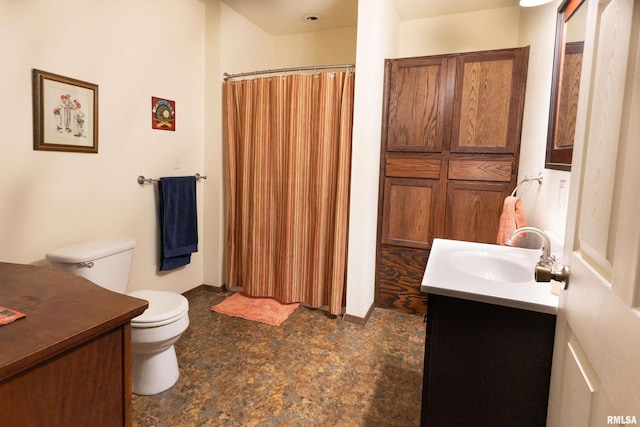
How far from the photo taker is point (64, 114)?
193 cm

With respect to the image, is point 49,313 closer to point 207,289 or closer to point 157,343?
point 157,343

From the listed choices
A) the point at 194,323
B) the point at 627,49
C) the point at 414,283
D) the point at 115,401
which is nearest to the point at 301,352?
the point at 194,323

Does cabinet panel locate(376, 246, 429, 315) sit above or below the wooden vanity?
below

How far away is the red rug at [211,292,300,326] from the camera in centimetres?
267

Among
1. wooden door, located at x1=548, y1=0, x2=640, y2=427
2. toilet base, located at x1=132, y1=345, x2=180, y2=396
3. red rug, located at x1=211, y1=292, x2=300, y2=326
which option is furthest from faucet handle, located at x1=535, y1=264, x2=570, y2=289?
red rug, located at x1=211, y1=292, x2=300, y2=326

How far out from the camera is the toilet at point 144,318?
5.59 feet

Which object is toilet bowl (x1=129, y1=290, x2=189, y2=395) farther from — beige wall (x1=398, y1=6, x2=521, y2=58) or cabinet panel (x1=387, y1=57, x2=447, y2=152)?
beige wall (x1=398, y1=6, x2=521, y2=58)

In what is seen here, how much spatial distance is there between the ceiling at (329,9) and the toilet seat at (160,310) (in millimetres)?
2310

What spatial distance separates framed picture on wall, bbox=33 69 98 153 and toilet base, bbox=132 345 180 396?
3.99ft

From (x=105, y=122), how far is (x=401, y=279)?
2.36m

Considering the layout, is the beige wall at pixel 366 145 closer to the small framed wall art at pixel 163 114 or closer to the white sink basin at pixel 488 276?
the white sink basin at pixel 488 276

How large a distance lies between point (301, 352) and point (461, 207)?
5.12 ft

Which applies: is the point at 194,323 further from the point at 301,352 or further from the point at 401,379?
the point at 401,379

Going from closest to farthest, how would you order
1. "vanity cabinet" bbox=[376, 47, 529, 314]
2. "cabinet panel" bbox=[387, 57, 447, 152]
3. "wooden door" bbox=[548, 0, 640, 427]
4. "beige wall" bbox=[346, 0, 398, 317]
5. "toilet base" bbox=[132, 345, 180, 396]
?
"wooden door" bbox=[548, 0, 640, 427] → "toilet base" bbox=[132, 345, 180, 396] → "beige wall" bbox=[346, 0, 398, 317] → "vanity cabinet" bbox=[376, 47, 529, 314] → "cabinet panel" bbox=[387, 57, 447, 152]
